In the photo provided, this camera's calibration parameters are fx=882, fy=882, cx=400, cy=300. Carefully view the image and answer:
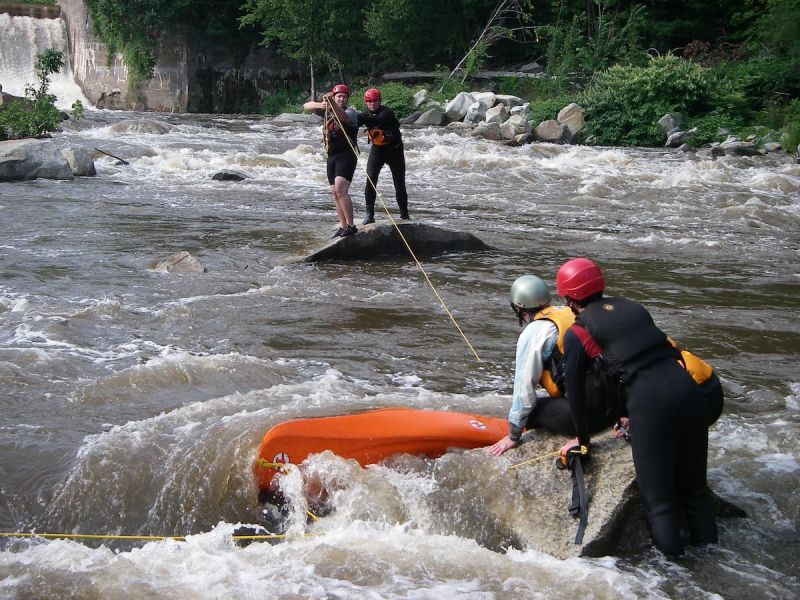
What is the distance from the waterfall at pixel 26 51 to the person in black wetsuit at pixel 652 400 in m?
30.4

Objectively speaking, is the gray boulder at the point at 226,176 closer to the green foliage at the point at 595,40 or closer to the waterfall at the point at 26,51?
the green foliage at the point at 595,40

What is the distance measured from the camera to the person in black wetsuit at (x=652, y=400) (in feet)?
12.9

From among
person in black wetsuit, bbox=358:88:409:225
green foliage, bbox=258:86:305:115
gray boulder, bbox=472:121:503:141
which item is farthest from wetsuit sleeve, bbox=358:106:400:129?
green foliage, bbox=258:86:305:115

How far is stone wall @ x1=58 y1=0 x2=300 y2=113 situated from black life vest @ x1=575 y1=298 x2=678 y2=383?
3003 centimetres

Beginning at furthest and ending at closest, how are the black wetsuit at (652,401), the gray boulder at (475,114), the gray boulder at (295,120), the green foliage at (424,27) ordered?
the green foliage at (424,27), the gray boulder at (295,120), the gray boulder at (475,114), the black wetsuit at (652,401)

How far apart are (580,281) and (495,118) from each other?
20.1 m

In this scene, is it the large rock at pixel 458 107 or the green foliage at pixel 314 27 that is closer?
the large rock at pixel 458 107

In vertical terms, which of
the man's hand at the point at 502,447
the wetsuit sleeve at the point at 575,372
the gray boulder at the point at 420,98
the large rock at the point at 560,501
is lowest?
the large rock at the point at 560,501

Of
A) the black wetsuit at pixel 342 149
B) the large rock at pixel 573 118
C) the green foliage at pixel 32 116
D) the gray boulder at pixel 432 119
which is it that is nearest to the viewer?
the black wetsuit at pixel 342 149

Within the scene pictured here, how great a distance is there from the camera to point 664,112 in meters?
22.7

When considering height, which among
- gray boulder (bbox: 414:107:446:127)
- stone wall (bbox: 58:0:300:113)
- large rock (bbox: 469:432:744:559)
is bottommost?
large rock (bbox: 469:432:744:559)

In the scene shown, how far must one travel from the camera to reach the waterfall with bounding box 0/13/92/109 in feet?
103

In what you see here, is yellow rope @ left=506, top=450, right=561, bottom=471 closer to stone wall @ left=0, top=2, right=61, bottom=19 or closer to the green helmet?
the green helmet

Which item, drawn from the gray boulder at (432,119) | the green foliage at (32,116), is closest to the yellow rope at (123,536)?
the green foliage at (32,116)
